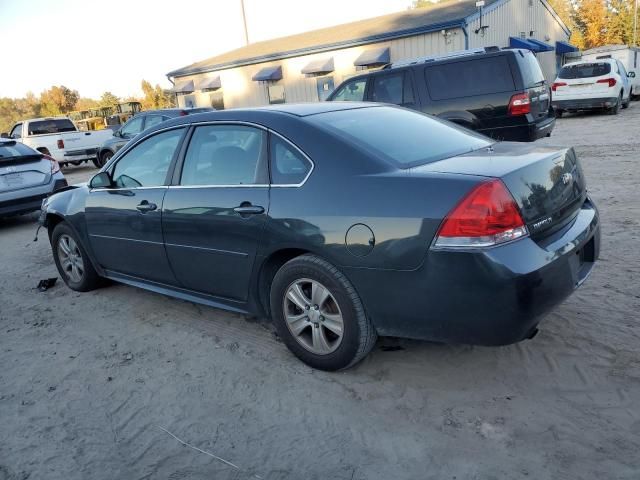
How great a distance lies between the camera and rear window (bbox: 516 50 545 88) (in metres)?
8.57

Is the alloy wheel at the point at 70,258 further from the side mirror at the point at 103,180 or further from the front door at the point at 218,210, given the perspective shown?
the front door at the point at 218,210

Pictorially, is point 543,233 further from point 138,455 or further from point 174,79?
point 174,79

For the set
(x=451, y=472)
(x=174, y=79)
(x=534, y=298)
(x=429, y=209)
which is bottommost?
(x=451, y=472)

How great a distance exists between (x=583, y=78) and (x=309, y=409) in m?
16.8

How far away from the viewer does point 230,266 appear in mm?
3574

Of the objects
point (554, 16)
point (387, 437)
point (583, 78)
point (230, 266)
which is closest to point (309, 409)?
point (387, 437)

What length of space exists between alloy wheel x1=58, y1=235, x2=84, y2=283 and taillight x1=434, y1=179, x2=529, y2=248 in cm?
374

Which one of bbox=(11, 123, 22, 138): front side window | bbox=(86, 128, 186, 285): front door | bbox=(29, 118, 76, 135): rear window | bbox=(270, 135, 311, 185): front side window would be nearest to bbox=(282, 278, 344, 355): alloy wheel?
bbox=(270, 135, 311, 185): front side window

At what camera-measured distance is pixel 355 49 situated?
23359mm

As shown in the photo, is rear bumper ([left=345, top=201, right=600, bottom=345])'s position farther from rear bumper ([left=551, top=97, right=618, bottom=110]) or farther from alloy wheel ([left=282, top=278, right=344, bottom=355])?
rear bumper ([left=551, top=97, right=618, bottom=110])

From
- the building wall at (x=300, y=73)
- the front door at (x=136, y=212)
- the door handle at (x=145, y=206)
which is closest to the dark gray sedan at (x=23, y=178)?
the front door at (x=136, y=212)

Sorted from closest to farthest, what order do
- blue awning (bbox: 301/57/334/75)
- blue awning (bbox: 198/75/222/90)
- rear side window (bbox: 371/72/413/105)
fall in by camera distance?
rear side window (bbox: 371/72/413/105), blue awning (bbox: 301/57/334/75), blue awning (bbox: 198/75/222/90)

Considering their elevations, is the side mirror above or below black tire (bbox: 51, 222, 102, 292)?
above

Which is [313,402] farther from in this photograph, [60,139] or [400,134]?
[60,139]
